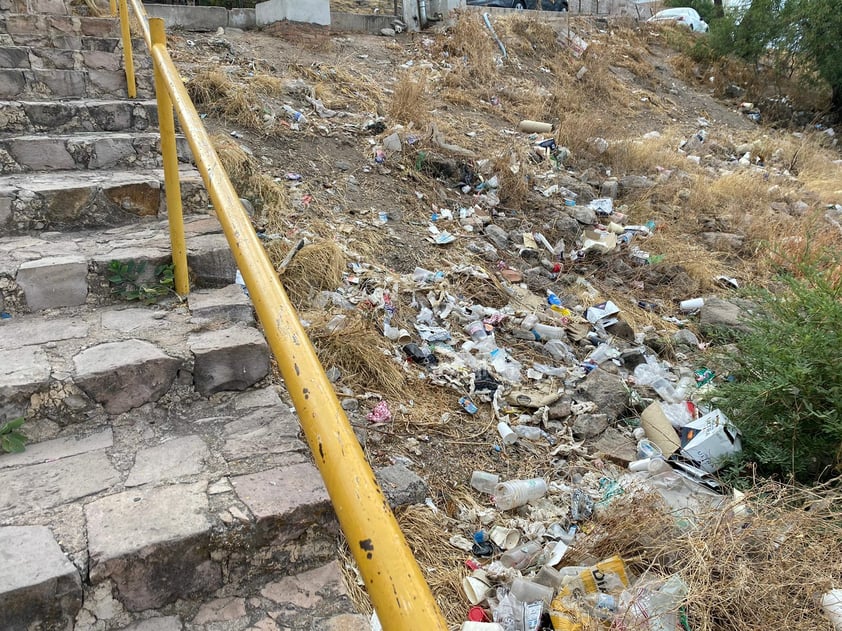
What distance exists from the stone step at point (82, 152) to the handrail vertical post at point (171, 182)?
0.91 m

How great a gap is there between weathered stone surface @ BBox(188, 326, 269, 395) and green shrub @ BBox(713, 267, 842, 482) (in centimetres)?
224

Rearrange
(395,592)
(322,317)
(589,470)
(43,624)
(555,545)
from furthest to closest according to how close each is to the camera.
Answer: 1. (322,317)
2. (589,470)
3. (555,545)
4. (43,624)
5. (395,592)

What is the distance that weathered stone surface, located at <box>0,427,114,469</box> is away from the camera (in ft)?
5.62

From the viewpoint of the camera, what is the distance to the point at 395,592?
86 cm

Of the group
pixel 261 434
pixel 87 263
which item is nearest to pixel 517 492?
pixel 261 434

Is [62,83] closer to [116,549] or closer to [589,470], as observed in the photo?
[116,549]

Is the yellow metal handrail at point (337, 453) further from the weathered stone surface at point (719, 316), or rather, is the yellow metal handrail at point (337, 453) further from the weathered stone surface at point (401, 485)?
the weathered stone surface at point (719, 316)

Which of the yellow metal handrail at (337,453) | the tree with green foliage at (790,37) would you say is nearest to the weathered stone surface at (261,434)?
the yellow metal handrail at (337,453)

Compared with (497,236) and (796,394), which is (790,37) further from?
(796,394)

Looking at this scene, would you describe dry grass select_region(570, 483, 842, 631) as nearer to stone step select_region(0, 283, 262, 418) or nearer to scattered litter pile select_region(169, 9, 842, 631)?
scattered litter pile select_region(169, 9, 842, 631)

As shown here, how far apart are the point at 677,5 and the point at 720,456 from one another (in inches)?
690

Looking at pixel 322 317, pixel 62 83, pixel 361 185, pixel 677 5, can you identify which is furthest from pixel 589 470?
pixel 677 5

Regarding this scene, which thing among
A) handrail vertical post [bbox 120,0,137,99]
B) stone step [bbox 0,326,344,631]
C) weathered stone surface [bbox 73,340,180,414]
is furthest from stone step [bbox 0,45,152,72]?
weathered stone surface [bbox 73,340,180,414]

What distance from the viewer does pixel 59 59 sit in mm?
3660
